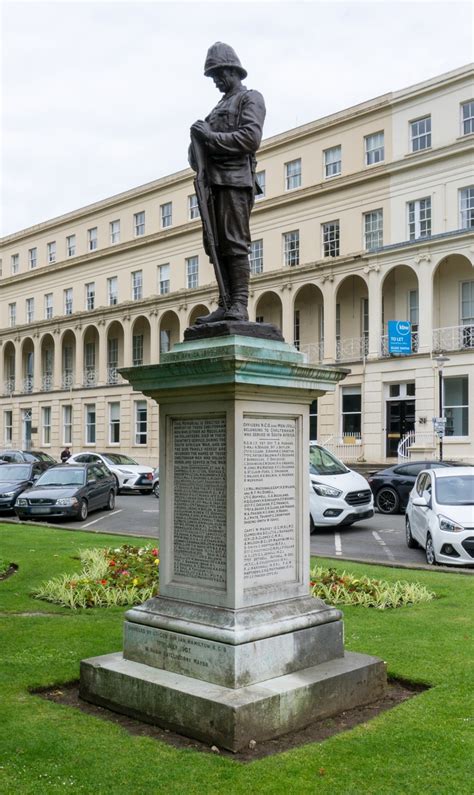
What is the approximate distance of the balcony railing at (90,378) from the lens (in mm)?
50875

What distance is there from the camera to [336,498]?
1747 cm

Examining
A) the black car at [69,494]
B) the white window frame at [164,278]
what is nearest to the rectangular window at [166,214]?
the white window frame at [164,278]

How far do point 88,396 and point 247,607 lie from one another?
148 feet

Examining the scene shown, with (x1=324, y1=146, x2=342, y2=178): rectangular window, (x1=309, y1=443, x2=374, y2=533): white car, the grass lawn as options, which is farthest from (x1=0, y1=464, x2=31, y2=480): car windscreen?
(x1=324, y1=146, x2=342, y2=178): rectangular window

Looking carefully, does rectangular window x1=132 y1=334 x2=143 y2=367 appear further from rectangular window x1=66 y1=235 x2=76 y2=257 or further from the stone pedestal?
the stone pedestal

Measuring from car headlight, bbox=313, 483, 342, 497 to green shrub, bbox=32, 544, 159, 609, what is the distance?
6.31 metres

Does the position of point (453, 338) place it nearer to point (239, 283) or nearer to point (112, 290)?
point (112, 290)

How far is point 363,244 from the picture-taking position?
3528 centimetres

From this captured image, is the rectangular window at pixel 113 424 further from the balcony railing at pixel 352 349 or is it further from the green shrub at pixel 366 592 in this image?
the green shrub at pixel 366 592

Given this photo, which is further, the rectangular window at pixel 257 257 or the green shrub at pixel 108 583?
the rectangular window at pixel 257 257

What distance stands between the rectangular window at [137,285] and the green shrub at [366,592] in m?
39.4

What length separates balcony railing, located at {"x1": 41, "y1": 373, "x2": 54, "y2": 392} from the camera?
178 feet

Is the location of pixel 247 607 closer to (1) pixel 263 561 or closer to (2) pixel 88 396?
(1) pixel 263 561

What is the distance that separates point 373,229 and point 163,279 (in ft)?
49.0
